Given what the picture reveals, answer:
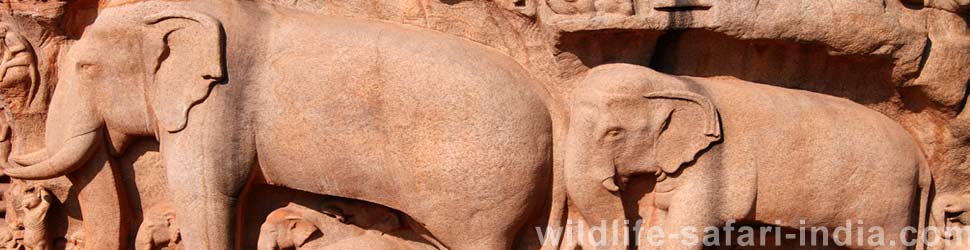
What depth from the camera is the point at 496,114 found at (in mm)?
3379

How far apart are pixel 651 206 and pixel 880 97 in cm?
85

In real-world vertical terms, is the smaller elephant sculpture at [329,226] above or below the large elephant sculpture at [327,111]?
below

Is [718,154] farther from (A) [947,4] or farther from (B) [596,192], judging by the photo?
(A) [947,4]

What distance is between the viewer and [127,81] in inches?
143

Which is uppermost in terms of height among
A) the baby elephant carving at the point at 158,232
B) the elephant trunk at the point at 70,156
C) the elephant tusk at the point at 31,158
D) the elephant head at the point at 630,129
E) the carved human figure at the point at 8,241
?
the elephant head at the point at 630,129

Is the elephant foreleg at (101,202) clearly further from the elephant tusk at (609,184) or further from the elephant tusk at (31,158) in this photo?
the elephant tusk at (609,184)

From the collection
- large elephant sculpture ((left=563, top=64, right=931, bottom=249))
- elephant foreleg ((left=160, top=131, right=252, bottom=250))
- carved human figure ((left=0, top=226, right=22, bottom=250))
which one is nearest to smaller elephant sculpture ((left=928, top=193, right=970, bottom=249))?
large elephant sculpture ((left=563, top=64, right=931, bottom=249))

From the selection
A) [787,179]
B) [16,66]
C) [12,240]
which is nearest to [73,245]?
[12,240]

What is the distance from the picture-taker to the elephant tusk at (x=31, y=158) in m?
3.82

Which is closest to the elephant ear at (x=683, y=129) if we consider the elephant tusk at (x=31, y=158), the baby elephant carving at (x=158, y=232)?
the baby elephant carving at (x=158, y=232)

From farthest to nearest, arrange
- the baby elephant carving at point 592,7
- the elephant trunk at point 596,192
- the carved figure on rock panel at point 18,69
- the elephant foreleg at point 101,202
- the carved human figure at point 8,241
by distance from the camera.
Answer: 1. the carved human figure at point 8,241
2. the carved figure on rock panel at point 18,69
3. the elephant foreleg at point 101,202
4. the elephant trunk at point 596,192
5. the baby elephant carving at point 592,7

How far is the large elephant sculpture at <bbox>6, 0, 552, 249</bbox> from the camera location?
341 centimetres

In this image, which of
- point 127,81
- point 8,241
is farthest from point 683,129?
point 8,241

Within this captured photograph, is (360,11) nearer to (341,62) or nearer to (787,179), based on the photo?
(341,62)
